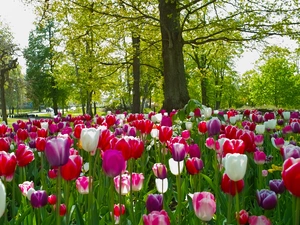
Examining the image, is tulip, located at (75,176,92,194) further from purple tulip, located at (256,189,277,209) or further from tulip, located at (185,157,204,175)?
purple tulip, located at (256,189,277,209)

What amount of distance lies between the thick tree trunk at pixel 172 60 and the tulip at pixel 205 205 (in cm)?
1000

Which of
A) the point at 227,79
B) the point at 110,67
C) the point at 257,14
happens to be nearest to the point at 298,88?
the point at 227,79

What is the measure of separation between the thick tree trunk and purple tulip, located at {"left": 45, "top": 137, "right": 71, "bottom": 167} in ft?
32.5

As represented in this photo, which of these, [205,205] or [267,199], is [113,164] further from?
[267,199]

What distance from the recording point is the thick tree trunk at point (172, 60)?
1182 centimetres

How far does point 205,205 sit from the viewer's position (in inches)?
63.6

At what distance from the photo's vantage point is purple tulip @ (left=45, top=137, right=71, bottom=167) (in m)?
1.76

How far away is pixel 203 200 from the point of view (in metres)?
1.61

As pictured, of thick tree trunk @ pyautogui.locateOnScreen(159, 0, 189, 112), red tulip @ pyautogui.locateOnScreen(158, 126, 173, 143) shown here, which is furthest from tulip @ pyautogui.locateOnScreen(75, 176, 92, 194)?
thick tree trunk @ pyautogui.locateOnScreen(159, 0, 189, 112)

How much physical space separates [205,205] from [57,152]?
71cm

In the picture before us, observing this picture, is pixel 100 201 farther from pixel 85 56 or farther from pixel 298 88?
pixel 298 88

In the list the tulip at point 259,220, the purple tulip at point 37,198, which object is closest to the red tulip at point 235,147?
the tulip at point 259,220

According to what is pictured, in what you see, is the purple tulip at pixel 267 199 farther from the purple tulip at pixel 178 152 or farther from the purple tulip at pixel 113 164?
the purple tulip at pixel 113 164

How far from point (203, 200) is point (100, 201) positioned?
51.4 inches
